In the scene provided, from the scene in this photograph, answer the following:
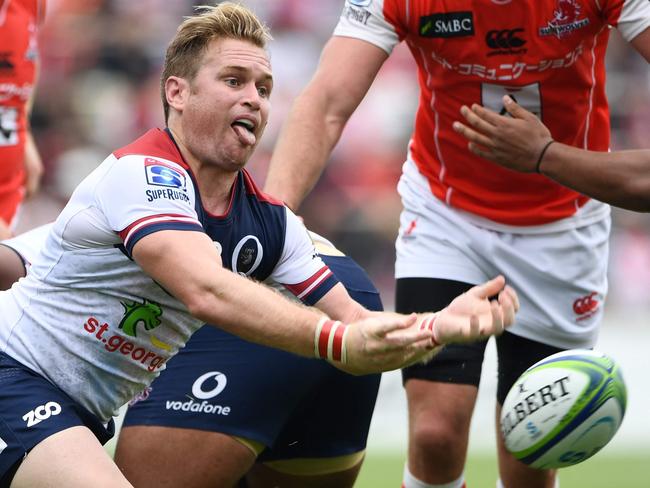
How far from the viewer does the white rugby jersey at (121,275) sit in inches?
155

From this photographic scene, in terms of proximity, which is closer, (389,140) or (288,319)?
(288,319)

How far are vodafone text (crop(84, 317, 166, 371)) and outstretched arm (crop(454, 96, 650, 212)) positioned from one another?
5.54 ft

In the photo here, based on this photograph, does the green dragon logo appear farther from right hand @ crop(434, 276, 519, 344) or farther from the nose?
right hand @ crop(434, 276, 519, 344)

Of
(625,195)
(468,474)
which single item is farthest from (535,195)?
(468,474)

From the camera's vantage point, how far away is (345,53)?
5484mm

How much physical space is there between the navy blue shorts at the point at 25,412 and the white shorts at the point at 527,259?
6.57 feet

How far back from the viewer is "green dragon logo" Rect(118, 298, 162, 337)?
417 centimetres

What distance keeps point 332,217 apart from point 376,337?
28.5 feet

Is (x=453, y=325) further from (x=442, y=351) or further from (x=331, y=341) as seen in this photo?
(x=442, y=351)

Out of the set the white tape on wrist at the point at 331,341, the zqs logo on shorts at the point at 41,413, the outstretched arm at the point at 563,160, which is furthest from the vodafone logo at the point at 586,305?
the zqs logo on shorts at the point at 41,413

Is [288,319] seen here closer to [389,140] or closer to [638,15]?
[638,15]

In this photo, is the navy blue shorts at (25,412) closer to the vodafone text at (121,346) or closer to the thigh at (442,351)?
the vodafone text at (121,346)

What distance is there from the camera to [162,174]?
155 inches

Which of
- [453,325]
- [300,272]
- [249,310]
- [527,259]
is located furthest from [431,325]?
[527,259]
